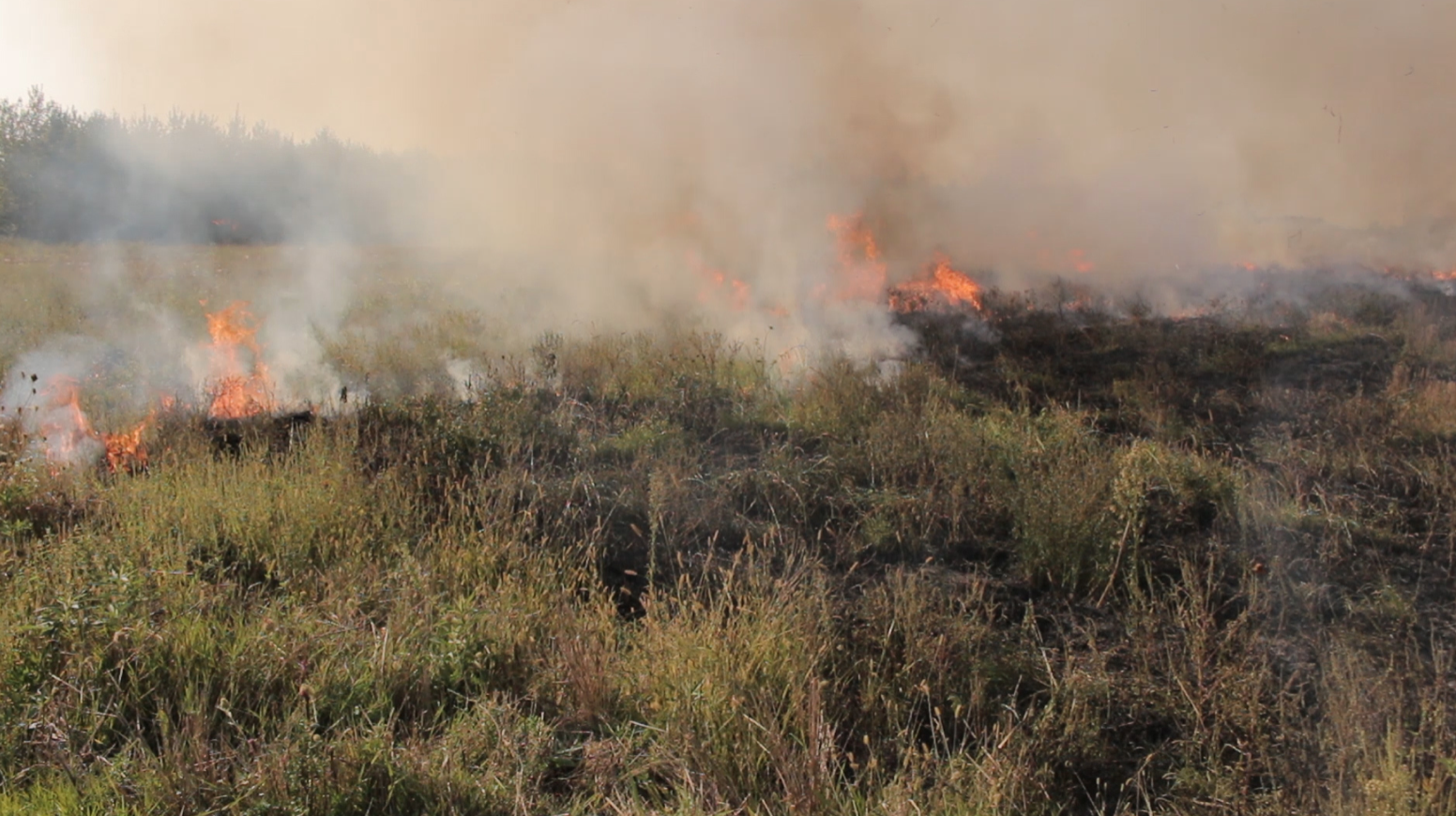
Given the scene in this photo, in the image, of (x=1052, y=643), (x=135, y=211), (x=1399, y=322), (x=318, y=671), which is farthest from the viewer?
(x=135, y=211)

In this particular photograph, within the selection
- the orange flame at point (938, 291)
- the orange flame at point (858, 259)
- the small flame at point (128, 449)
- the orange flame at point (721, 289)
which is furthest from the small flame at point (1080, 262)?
the small flame at point (128, 449)

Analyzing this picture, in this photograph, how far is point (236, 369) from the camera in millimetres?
7840

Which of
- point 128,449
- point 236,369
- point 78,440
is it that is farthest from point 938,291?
point 78,440

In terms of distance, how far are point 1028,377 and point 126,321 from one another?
10.1 metres

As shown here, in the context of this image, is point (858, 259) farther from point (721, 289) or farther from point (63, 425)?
point (63, 425)

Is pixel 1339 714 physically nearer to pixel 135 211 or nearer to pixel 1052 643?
pixel 1052 643

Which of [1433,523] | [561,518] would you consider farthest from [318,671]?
[1433,523]

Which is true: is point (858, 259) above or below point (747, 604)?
above

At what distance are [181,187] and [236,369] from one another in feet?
40.5

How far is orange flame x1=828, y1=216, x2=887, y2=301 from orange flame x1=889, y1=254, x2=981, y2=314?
28cm

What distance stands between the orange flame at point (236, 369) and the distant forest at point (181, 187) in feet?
21.9

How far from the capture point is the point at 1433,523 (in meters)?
4.62

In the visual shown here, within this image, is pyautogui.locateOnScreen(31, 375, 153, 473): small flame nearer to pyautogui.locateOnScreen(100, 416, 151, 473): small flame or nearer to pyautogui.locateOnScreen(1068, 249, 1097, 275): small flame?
pyautogui.locateOnScreen(100, 416, 151, 473): small flame

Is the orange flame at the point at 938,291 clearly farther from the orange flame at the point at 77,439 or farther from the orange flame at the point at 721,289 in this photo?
the orange flame at the point at 77,439
